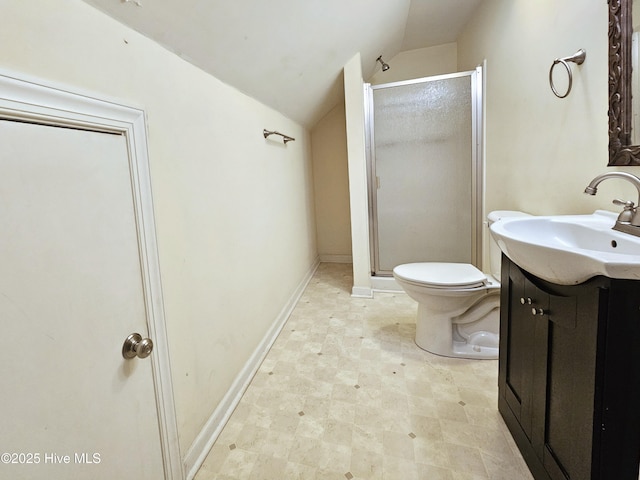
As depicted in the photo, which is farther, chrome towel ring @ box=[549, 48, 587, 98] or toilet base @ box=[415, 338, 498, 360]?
toilet base @ box=[415, 338, 498, 360]

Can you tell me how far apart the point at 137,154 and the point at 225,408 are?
119 cm

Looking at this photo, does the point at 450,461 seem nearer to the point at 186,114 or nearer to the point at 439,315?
the point at 439,315

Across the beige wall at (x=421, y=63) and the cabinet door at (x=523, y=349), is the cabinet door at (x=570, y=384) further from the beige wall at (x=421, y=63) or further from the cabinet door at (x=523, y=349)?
the beige wall at (x=421, y=63)

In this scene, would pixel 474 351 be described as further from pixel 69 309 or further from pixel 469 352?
pixel 69 309

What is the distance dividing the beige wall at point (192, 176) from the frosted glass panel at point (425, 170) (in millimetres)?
1159

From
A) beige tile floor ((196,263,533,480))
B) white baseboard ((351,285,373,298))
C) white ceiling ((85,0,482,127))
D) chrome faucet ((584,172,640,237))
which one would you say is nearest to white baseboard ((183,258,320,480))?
beige tile floor ((196,263,533,480))

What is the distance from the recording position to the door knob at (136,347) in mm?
876

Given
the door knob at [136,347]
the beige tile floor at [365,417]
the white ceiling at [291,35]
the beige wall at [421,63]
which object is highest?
the beige wall at [421,63]

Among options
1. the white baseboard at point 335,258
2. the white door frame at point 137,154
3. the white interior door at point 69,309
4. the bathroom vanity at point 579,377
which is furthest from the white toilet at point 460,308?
the white baseboard at point 335,258

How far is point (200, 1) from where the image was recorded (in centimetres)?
105

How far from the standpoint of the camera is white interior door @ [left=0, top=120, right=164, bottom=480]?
61 cm

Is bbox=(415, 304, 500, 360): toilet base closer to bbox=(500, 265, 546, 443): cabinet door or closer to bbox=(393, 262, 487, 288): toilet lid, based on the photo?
bbox=(393, 262, 487, 288): toilet lid

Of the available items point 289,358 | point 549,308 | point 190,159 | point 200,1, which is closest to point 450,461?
point 549,308

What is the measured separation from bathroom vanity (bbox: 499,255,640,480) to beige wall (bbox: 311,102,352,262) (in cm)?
276
